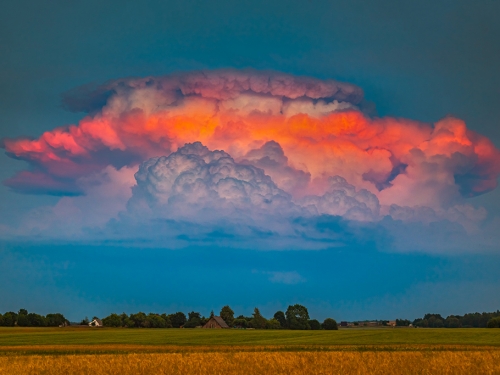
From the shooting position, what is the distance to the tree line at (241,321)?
7052 inches

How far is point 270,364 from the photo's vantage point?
33.2 m

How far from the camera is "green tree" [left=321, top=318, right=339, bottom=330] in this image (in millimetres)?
171500

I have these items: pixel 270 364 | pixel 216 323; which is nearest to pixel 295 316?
pixel 216 323

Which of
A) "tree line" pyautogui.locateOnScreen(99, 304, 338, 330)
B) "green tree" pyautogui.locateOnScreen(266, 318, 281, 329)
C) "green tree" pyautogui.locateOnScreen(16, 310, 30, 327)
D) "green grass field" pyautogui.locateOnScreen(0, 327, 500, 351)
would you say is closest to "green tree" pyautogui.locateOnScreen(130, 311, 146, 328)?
"tree line" pyautogui.locateOnScreen(99, 304, 338, 330)

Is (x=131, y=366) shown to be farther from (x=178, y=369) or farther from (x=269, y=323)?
(x=269, y=323)

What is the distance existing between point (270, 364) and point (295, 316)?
160 metres

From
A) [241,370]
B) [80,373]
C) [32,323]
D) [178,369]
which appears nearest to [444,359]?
[241,370]

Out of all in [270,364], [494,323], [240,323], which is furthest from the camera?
[240,323]

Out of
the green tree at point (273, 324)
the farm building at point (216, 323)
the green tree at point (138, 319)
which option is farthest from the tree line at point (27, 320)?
the green tree at point (273, 324)

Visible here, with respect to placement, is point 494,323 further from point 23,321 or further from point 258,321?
point 23,321

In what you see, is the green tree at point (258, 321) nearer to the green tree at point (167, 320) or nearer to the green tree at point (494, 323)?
the green tree at point (167, 320)

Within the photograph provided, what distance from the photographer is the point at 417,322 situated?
642 feet

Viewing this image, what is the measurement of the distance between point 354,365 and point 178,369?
35.8 ft

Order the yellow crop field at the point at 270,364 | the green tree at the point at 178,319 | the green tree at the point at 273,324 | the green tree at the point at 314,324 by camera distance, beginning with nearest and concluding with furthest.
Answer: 1. the yellow crop field at the point at 270,364
2. the green tree at the point at 314,324
3. the green tree at the point at 273,324
4. the green tree at the point at 178,319
